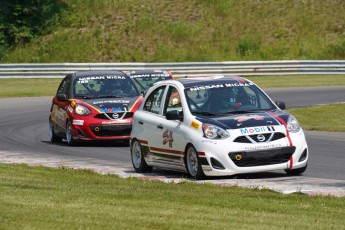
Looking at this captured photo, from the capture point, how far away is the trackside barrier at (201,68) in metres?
44.6

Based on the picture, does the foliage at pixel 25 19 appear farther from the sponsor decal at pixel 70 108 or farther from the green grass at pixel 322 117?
the sponsor decal at pixel 70 108

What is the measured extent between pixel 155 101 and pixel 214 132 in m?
2.01

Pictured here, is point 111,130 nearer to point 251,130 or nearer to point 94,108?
point 94,108

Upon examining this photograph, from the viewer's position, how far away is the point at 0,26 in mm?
53438

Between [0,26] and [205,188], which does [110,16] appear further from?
[205,188]

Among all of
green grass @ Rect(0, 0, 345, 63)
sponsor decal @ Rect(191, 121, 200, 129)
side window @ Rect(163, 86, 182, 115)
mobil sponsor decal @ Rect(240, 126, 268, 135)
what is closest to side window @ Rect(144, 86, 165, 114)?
side window @ Rect(163, 86, 182, 115)

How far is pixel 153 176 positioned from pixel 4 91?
25964 millimetres

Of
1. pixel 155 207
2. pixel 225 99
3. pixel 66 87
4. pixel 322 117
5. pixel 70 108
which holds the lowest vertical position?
pixel 322 117

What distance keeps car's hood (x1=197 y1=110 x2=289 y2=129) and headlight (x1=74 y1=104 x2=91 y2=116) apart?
722cm

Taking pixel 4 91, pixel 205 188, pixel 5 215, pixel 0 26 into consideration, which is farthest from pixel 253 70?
pixel 5 215

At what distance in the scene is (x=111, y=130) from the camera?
826 inches

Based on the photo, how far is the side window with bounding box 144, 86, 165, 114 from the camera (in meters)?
15.5

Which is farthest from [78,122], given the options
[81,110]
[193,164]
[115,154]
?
[193,164]

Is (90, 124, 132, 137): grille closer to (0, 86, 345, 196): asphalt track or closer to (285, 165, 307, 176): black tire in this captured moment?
(0, 86, 345, 196): asphalt track
